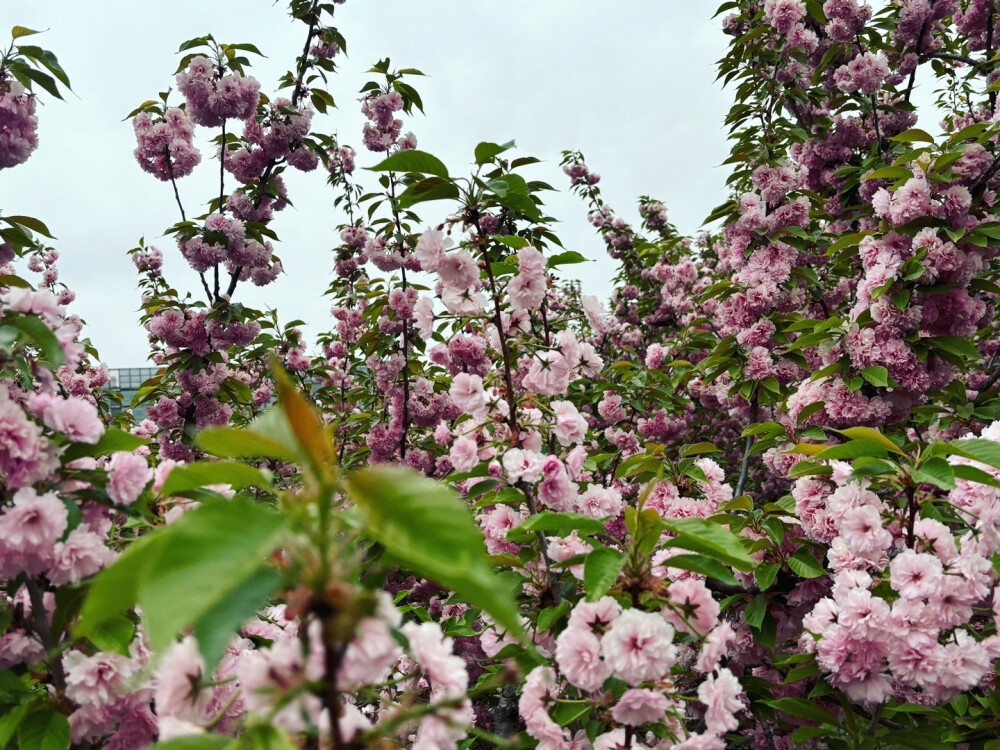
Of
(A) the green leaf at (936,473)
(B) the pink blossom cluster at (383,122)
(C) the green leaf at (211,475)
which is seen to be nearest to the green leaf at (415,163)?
(C) the green leaf at (211,475)

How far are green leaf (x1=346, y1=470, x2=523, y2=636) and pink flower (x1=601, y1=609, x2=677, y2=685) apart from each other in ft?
2.00

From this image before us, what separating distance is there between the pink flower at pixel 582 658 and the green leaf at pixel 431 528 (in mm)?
658

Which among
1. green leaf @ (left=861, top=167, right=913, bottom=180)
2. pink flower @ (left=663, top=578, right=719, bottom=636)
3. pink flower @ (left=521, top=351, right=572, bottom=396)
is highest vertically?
green leaf @ (left=861, top=167, right=913, bottom=180)

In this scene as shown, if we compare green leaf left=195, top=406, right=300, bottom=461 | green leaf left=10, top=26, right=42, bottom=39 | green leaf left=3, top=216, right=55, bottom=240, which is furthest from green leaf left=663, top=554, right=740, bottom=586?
green leaf left=10, top=26, right=42, bottom=39

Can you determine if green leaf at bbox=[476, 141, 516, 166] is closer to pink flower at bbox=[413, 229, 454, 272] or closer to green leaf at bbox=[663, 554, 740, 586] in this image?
pink flower at bbox=[413, 229, 454, 272]

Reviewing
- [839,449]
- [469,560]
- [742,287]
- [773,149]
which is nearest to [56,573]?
[469,560]

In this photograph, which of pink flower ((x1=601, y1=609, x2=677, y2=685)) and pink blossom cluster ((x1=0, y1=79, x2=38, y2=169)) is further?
pink blossom cluster ((x1=0, y1=79, x2=38, y2=169))

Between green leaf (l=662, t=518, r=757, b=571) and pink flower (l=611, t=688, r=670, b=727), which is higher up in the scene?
green leaf (l=662, t=518, r=757, b=571)

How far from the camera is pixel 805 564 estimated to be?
1.92m

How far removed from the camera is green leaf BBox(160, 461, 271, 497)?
0.61 meters

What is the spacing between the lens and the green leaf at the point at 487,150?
145 centimetres

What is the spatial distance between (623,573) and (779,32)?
3.73 metres

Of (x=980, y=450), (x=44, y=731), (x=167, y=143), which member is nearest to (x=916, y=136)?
(x=980, y=450)

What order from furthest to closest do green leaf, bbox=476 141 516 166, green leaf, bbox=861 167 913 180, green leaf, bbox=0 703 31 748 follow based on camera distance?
green leaf, bbox=861 167 913 180, green leaf, bbox=476 141 516 166, green leaf, bbox=0 703 31 748
